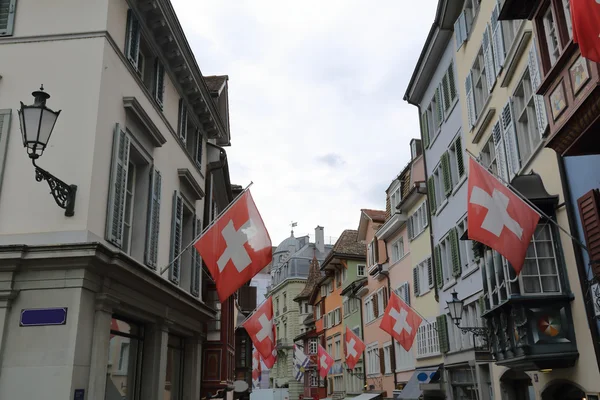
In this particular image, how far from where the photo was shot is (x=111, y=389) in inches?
448

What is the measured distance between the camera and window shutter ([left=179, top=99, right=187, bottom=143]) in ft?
57.7

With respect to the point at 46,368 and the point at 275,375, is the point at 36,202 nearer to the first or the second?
the point at 46,368

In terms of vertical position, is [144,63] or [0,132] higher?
[144,63]

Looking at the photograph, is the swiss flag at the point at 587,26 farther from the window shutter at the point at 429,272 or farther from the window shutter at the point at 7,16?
the window shutter at the point at 429,272

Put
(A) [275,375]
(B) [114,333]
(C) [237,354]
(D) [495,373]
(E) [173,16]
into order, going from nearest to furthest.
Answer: (B) [114,333] < (E) [173,16] < (D) [495,373] < (C) [237,354] < (A) [275,375]

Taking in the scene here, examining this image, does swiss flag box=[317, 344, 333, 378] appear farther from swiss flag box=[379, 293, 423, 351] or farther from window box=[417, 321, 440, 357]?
swiss flag box=[379, 293, 423, 351]

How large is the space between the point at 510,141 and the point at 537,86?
2.50 metres

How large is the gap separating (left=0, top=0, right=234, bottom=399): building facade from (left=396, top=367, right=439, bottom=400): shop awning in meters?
11.5

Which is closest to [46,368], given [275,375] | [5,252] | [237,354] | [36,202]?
[5,252]

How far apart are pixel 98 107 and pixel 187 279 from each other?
24.9 ft

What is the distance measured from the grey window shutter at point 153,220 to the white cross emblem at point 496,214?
7.22 meters

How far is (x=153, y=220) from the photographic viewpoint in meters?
14.0

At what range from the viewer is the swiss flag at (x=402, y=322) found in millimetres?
21688

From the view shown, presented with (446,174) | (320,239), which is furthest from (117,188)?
(320,239)
